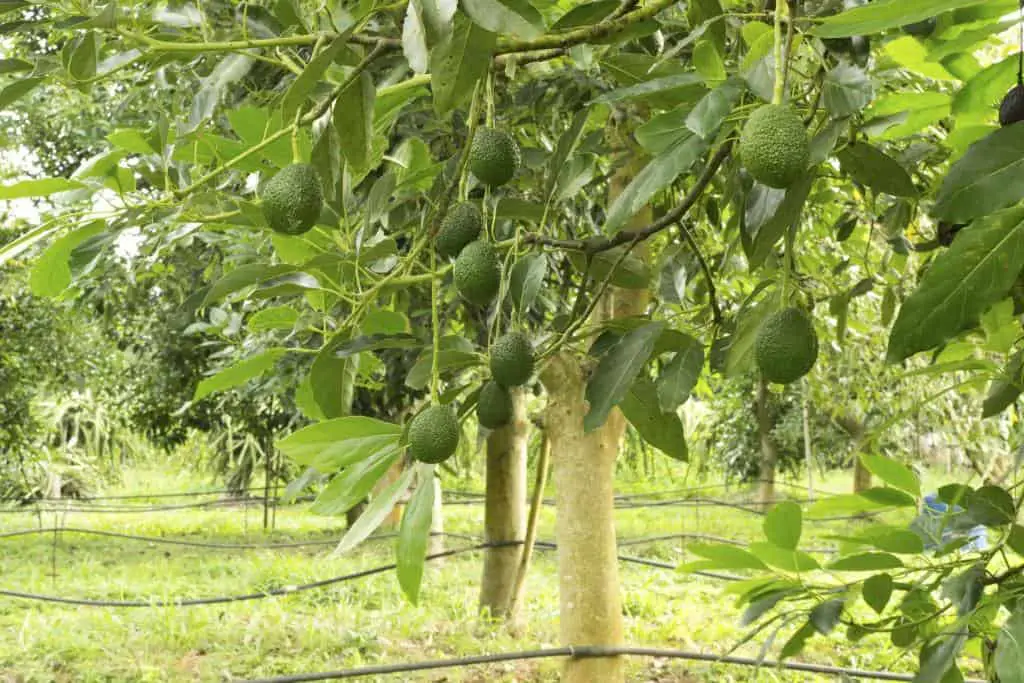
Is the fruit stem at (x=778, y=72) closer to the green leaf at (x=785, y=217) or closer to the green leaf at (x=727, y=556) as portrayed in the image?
the green leaf at (x=785, y=217)

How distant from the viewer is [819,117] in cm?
68

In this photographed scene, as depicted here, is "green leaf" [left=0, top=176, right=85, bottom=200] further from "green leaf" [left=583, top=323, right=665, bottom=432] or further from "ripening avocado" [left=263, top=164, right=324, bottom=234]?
"green leaf" [left=583, top=323, right=665, bottom=432]

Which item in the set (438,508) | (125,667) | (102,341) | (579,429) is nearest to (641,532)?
(438,508)

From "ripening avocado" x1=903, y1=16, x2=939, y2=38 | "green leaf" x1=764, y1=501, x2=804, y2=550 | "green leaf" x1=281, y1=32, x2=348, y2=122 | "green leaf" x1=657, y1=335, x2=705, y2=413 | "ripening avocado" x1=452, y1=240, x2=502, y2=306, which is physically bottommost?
"green leaf" x1=764, y1=501, x2=804, y2=550

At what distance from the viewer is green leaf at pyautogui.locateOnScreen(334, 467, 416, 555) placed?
0.61 meters

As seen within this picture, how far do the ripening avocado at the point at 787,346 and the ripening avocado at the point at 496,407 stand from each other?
217 mm

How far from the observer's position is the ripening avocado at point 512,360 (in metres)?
0.69

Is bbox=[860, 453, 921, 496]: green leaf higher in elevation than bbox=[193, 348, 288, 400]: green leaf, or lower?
lower

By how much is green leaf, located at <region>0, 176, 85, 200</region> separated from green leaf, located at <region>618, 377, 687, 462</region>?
47 centimetres

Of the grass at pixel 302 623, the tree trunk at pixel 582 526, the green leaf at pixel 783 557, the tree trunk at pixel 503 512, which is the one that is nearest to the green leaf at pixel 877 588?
the green leaf at pixel 783 557

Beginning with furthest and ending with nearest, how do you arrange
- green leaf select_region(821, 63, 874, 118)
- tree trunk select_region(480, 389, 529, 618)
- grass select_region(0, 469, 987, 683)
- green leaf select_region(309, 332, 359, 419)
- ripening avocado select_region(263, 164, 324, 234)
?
tree trunk select_region(480, 389, 529, 618), grass select_region(0, 469, 987, 683), green leaf select_region(309, 332, 359, 419), ripening avocado select_region(263, 164, 324, 234), green leaf select_region(821, 63, 874, 118)

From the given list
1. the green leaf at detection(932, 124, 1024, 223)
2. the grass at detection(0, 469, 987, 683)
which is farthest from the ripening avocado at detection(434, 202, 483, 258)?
the grass at detection(0, 469, 987, 683)

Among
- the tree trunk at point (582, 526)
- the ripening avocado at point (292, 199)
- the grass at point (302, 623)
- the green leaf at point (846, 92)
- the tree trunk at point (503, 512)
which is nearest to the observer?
the green leaf at point (846, 92)

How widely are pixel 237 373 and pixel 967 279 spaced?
60 centimetres
